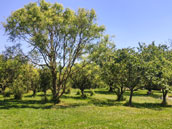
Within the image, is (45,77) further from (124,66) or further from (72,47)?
(124,66)

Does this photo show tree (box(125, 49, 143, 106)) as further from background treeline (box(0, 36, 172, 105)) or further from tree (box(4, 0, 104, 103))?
tree (box(4, 0, 104, 103))

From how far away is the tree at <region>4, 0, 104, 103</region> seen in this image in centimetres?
2462

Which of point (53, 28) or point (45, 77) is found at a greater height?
point (53, 28)

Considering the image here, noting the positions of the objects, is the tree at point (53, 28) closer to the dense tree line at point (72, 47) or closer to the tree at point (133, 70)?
the dense tree line at point (72, 47)

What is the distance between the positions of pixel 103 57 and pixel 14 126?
1821 cm

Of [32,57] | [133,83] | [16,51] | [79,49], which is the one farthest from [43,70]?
Answer: [133,83]

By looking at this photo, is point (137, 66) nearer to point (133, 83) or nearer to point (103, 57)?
point (133, 83)

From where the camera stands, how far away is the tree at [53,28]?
24.6 meters

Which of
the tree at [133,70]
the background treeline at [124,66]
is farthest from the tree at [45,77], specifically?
the tree at [133,70]

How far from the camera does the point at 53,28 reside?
2667 centimetres

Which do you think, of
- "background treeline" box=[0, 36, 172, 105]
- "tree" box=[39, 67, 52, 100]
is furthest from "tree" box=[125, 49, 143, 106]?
"tree" box=[39, 67, 52, 100]

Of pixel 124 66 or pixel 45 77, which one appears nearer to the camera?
pixel 124 66

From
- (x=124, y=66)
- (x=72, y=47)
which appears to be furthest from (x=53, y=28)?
(x=124, y=66)

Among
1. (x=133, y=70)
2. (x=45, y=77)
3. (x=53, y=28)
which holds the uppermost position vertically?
(x=53, y=28)
